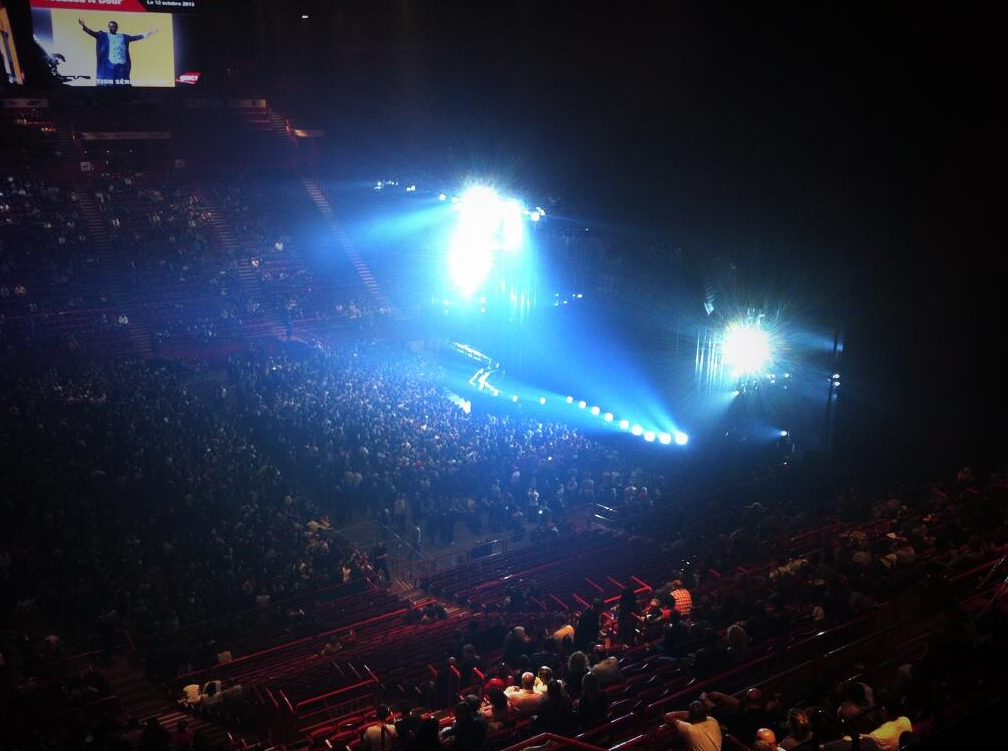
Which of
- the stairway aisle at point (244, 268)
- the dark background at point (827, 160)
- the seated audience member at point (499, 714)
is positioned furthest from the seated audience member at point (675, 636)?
the stairway aisle at point (244, 268)

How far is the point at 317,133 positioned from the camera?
118 ft

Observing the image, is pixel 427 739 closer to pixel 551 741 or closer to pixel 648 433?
pixel 551 741

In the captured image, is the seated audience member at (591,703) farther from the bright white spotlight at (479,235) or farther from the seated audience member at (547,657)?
the bright white spotlight at (479,235)

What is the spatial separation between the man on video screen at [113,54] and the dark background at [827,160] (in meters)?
16.7

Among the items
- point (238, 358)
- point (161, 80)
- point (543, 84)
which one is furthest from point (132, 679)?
point (161, 80)

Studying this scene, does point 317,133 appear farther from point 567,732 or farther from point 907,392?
point 567,732

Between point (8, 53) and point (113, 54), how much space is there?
136 inches

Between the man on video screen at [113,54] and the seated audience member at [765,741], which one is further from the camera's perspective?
the man on video screen at [113,54]

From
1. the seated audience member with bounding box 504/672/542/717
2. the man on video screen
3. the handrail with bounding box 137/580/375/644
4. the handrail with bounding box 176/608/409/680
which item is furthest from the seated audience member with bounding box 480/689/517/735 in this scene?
the man on video screen

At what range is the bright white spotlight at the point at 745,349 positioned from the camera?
709 inches

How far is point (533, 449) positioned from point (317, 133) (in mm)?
24290

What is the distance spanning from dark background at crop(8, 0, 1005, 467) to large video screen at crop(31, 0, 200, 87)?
1594cm

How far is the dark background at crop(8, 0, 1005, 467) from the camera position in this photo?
503 inches

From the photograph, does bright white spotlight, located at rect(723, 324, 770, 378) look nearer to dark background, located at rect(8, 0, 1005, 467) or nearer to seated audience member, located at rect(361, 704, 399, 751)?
dark background, located at rect(8, 0, 1005, 467)
